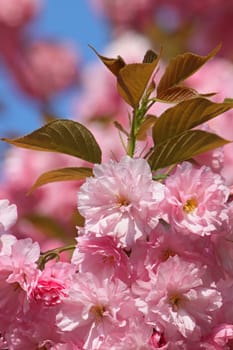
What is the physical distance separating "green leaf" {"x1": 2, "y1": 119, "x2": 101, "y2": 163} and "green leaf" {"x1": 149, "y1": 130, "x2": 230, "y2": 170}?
76 millimetres

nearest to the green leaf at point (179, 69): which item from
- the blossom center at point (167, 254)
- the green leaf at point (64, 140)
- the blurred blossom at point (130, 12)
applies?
the green leaf at point (64, 140)

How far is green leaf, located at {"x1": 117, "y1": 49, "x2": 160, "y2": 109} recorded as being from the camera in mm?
1226

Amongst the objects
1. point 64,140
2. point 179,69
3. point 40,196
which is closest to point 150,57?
point 179,69

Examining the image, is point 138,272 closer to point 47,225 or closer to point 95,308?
point 95,308

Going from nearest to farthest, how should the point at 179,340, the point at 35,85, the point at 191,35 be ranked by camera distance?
the point at 179,340 → the point at 191,35 → the point at 35,85

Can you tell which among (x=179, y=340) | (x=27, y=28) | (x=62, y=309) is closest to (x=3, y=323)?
(x=62, y=309)

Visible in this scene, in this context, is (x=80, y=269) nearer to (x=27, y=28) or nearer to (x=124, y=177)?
(x=124, y=177)

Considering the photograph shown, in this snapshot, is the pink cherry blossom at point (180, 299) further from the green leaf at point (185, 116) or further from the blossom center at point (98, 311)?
the green leaf at point (185, 116)

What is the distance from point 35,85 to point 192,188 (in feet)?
13.1

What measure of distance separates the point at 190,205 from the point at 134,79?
0.58 ft

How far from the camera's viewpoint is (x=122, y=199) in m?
1.17

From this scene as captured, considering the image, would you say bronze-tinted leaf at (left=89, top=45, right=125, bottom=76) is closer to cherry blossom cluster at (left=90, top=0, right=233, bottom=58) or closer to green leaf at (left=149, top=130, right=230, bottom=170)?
green leaf at (left=149, top=130, right=230, bottom=170)

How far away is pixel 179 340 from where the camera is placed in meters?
1.14

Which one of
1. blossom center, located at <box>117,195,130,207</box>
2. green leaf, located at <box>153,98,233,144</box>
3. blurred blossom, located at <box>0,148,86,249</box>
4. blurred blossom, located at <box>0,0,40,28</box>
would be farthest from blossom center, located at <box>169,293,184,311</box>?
blurred blossom, located at <box>0,0,40,28</box>
